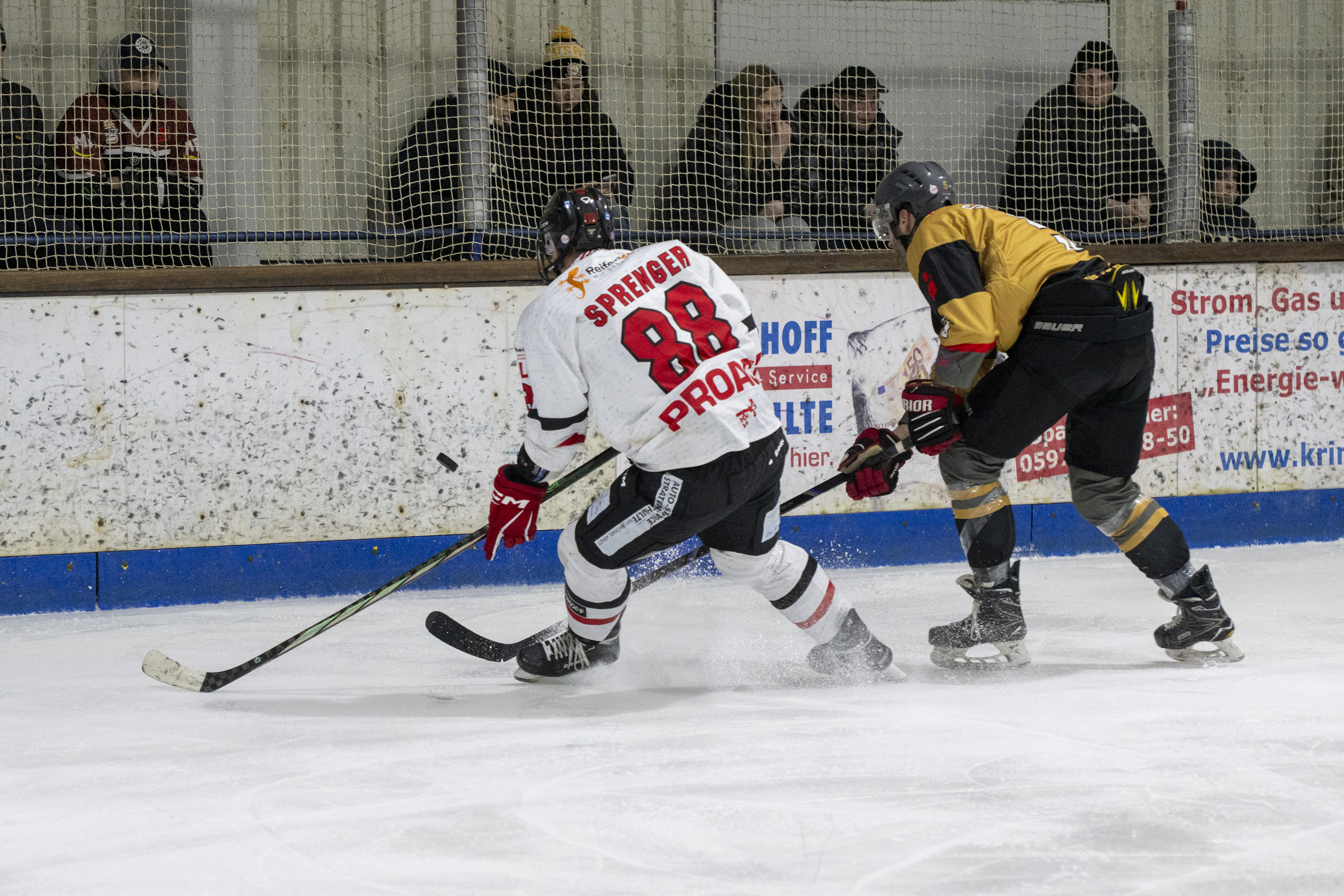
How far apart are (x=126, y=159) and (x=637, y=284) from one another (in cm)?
220

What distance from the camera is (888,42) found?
4672 mm

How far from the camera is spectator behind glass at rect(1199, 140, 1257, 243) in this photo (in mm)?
4602

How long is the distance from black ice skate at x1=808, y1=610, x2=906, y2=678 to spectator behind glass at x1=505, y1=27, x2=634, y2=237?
198 cm

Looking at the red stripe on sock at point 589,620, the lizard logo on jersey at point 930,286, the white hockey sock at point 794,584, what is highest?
the lizard logo on jersey at point 930,286

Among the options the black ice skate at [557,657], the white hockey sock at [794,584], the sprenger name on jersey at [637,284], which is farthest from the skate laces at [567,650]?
the sprenger name on jersey at [637,284]

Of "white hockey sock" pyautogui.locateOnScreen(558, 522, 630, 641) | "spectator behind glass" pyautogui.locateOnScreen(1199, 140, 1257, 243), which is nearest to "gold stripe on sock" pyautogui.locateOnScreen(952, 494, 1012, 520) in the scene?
"white hockey sock" pyautogui.locateOnScreen(558, 522, 630, 641)

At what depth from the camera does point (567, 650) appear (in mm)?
2715

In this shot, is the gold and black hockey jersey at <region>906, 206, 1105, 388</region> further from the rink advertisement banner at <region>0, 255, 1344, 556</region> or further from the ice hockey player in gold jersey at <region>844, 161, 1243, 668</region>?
the rink advertisement banner at <region>0, 255, 1344, 556</region>

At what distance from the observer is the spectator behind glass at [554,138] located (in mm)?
4145

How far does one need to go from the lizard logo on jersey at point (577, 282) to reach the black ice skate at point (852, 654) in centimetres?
87

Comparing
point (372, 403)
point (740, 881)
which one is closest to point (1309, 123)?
point (372, 403)

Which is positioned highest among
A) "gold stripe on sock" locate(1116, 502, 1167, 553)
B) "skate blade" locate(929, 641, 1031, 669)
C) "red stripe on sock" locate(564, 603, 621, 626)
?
"gold stripe on sock" locate(1116, 502, 1167, 553)

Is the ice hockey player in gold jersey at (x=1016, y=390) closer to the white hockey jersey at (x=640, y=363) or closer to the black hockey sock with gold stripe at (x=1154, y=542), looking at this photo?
the black hockey sock with gold stripe at (x=1154, y=542)

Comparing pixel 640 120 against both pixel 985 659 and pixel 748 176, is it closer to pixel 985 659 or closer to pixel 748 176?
pixel 748 176
